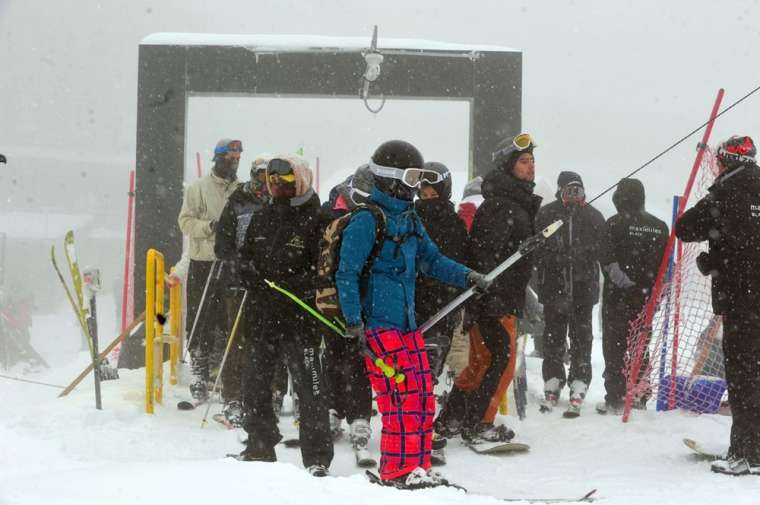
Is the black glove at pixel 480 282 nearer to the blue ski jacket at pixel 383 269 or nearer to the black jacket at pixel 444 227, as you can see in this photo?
the blue ski jacket at pixel 383 269

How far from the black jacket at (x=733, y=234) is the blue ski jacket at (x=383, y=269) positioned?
1.80m

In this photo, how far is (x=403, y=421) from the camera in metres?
3.65

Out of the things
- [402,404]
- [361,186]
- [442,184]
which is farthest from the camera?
[361,186]

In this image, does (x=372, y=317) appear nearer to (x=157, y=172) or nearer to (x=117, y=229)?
(x=157, y=172)

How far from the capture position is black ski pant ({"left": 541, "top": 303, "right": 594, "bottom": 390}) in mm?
6223

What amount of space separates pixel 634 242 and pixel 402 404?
340 cm

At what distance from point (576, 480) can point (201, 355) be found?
3.18 metres

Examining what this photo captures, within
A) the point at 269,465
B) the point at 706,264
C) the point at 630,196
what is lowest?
the point at 269,465

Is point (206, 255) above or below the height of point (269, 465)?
above

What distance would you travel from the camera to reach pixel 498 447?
4.84 meters

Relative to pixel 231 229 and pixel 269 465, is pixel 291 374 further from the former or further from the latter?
pixel 231 229

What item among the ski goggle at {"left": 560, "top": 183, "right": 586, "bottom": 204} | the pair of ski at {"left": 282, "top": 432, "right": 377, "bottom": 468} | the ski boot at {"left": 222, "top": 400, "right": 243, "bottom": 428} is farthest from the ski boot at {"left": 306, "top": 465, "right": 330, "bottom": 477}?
the ski goggle at {"left": 560, "top": 183, "right": 586, "bottom": 204}

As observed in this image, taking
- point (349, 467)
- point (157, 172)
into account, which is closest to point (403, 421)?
point (349, 467)

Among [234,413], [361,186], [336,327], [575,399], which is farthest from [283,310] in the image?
[575,399]
